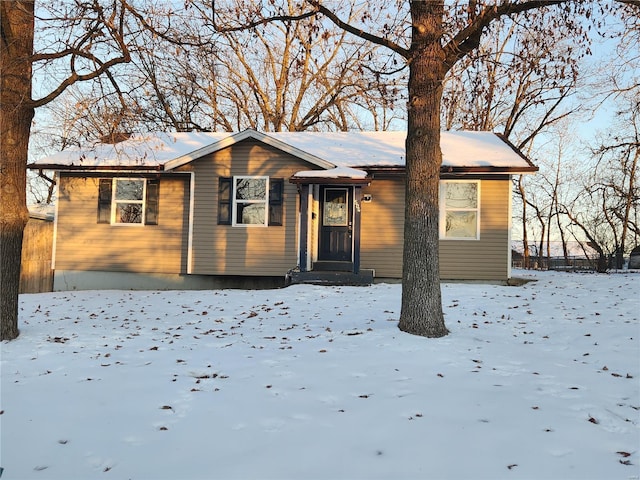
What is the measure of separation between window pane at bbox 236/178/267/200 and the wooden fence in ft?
19.7

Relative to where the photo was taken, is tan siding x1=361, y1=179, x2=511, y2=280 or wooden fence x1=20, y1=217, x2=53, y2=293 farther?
wooden fence x1=20, y1=217, x2=53, y2=293

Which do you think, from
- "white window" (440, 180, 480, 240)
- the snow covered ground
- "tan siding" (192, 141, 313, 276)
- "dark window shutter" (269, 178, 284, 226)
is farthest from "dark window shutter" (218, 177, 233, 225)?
"white window" (440, 180, 480, 240)

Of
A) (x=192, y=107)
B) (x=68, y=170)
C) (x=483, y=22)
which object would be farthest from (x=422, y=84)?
(x=192, y=107)

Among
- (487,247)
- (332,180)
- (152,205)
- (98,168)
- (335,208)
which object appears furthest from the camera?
(152,205)

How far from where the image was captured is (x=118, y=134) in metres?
7.69

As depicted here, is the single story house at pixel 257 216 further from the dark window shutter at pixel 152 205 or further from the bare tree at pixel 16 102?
the bare tree at pixel 16 102

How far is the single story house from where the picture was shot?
11.9 metres

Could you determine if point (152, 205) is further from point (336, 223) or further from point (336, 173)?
point (336, 173)

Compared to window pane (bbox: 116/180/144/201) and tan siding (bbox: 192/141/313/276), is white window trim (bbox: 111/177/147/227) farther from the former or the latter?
tan siding (bbox: 192/141/313/276)

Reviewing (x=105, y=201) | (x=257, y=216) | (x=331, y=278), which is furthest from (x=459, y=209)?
(x=105, y=201)

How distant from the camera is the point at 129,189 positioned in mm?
12828

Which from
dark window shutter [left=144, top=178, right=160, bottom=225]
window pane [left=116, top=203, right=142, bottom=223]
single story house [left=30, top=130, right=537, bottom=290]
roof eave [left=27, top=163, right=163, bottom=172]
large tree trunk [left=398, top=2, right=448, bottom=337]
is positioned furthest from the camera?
window pane [left=116, top=203, right=142, bottom=223]

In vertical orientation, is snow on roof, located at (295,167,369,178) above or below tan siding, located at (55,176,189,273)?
above

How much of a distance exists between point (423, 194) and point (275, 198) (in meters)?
6.61
